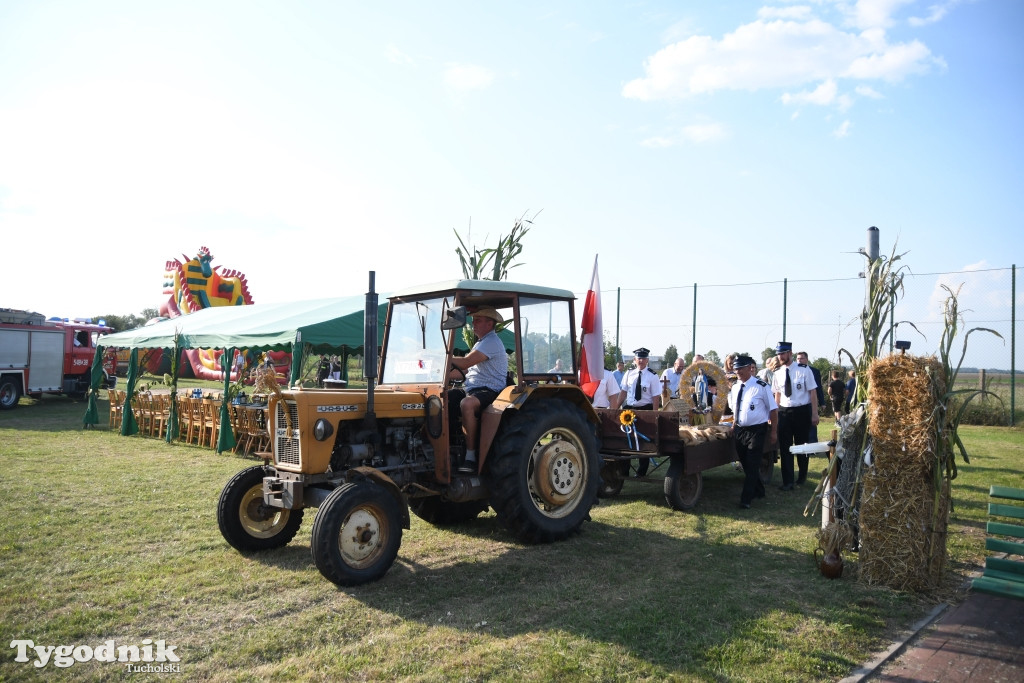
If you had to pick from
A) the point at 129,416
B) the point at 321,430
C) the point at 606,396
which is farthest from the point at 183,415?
the point at 321,430

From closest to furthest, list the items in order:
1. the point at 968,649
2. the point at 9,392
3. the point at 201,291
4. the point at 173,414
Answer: the point at 968,649 < the point at 173,414 < the point at 9,392 < the point at 201,291

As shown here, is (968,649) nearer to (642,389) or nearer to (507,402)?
(507,402)

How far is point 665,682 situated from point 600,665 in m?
0.32

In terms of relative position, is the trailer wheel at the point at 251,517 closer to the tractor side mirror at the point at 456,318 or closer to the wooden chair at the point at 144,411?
the tractor side mirror at the point at 456,318

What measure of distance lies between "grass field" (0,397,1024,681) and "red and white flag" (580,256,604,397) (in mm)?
1710

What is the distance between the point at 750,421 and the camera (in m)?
7.20

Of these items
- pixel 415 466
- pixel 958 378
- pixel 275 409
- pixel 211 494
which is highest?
pixel 958 378

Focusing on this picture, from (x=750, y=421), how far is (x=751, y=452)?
328mm

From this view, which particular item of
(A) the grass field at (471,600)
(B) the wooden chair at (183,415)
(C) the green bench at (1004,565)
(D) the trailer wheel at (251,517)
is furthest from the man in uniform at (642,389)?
(B) the wooden chair at (183,415)

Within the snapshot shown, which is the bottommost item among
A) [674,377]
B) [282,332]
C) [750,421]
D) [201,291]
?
[750,421]

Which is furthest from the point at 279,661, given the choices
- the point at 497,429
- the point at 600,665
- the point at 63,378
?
the point at 63,378

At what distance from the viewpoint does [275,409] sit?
4941 mm

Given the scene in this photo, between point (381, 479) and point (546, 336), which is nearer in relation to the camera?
point (381, 479)

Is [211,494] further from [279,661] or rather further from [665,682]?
[665,682]
